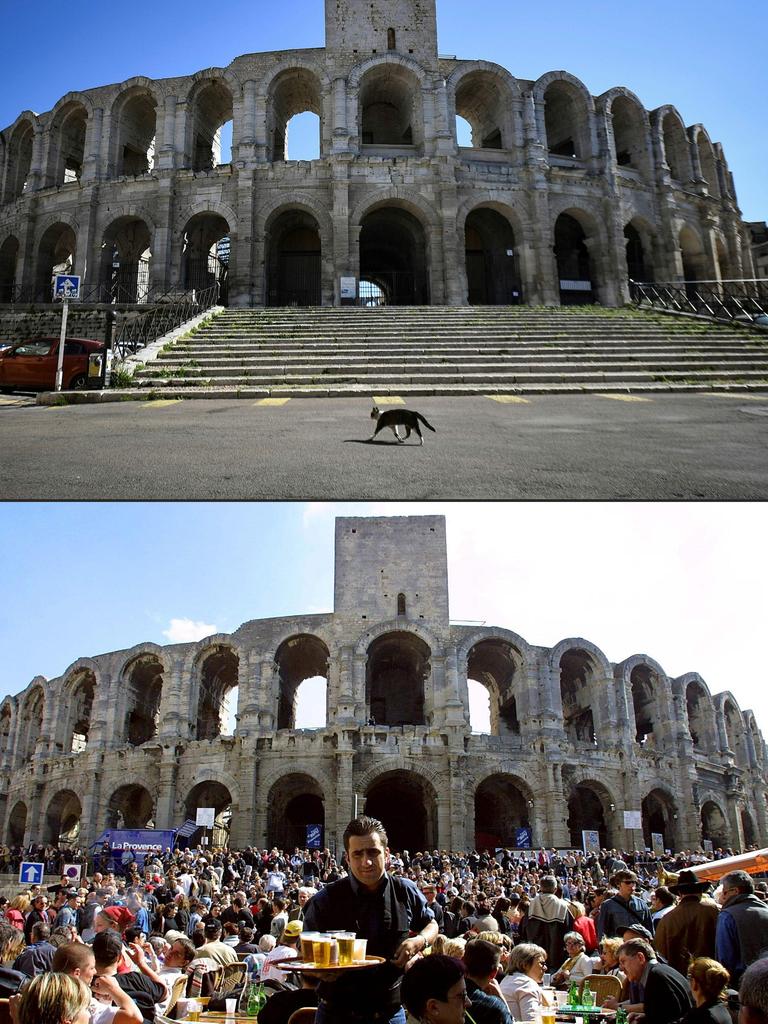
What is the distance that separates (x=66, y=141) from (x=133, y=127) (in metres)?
3.49

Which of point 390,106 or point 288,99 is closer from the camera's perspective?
point 288,99

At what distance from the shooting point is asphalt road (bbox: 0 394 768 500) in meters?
9.20

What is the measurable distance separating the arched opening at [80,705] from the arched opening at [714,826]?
23600 millimetres

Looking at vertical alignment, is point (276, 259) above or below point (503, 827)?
above

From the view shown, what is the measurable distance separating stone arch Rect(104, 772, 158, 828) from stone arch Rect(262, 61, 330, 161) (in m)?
26.9

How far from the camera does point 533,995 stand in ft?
18.4

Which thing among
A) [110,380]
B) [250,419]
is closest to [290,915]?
[250,419]

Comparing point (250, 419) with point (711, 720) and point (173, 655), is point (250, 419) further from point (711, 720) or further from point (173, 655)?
point (711, 720)

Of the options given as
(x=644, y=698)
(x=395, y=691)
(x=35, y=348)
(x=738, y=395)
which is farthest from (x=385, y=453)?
(x=644, y=698)

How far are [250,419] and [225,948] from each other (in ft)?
28.6

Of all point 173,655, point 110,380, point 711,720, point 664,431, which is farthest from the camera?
point 711,720

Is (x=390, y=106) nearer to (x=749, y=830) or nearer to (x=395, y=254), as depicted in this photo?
(x=395, y=254)

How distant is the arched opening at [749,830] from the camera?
33.5m

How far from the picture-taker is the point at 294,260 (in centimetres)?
3972
